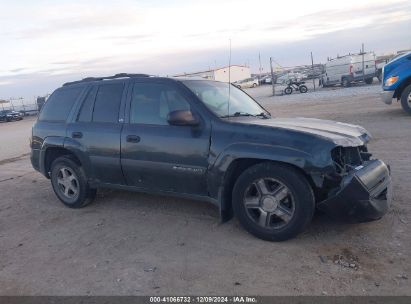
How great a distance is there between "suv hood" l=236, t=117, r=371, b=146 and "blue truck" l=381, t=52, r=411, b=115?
7785mm

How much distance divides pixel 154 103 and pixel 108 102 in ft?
2.63

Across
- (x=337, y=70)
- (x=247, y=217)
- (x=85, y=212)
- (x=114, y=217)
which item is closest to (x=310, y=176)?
(x=247, y=217)

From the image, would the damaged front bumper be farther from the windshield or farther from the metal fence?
the metal fence

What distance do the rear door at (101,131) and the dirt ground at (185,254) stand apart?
0.64 meters

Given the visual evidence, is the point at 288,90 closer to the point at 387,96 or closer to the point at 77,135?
the point at 387,96

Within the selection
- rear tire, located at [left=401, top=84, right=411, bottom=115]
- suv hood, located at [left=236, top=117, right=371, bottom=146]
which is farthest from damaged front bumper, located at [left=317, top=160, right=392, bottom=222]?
rear tire, located at [left=401, top=84, right=411, bottom=115]

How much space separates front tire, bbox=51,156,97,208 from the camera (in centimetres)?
606

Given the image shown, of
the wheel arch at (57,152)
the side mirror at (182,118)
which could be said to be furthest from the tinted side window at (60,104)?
the side mirror at (182,118)

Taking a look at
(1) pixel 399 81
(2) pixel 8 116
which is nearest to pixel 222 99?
(1) pixel 399 81

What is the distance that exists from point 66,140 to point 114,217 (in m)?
1.29

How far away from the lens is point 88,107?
5965mm

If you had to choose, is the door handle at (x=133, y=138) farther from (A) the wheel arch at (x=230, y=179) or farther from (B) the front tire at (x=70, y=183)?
(A) the wheel arch at (x=230, y=179)

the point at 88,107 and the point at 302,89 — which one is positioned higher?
the point at 88,107

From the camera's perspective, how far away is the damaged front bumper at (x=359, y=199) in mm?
4098
